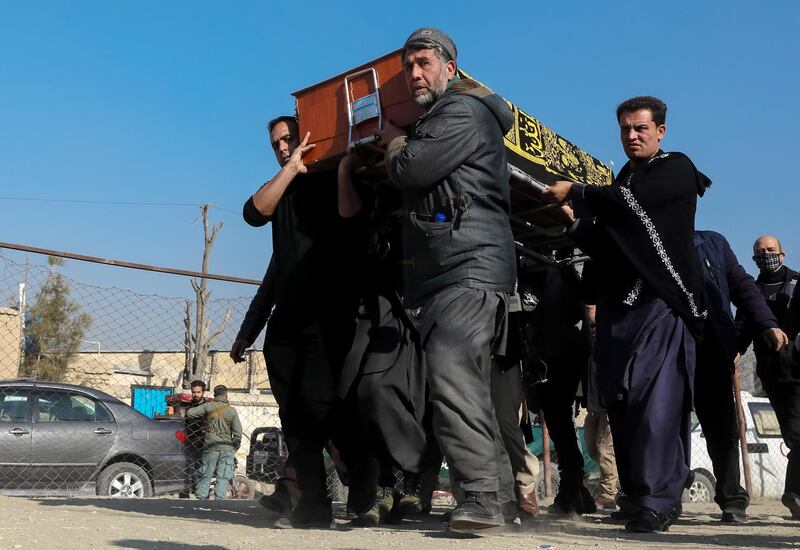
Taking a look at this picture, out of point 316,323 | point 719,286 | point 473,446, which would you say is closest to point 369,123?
point 316,323

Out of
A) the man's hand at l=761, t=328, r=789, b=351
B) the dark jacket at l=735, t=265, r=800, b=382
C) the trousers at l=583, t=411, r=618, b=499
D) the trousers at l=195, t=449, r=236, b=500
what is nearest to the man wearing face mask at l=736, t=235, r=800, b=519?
the dark jacket at l=735, t=265, r=800, b=382

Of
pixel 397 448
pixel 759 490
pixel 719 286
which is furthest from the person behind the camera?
pixel 759 490

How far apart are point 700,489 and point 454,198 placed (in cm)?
930

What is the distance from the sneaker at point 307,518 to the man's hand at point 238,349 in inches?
50.6

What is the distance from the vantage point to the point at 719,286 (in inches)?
212

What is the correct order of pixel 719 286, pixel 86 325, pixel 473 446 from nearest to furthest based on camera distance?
1. pixel 473 446
2. pixel 719 286
3. pixel 86 325

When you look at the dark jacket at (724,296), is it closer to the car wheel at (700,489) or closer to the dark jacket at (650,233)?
the dark jacket at (650,233)

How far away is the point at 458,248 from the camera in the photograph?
3.77 metres

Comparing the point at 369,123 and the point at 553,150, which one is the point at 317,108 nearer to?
the point at 369,123

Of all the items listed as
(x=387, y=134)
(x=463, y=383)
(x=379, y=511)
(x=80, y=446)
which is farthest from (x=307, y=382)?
(x=80, y=446)

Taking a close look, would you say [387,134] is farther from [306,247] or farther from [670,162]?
[670,162]

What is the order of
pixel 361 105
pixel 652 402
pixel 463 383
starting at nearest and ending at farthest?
1. pixel 463 383
2. pixel 652 402
3. pixel 361 105

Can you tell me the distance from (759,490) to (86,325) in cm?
892

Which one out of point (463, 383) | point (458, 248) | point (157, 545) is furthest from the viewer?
point (458, 248)
